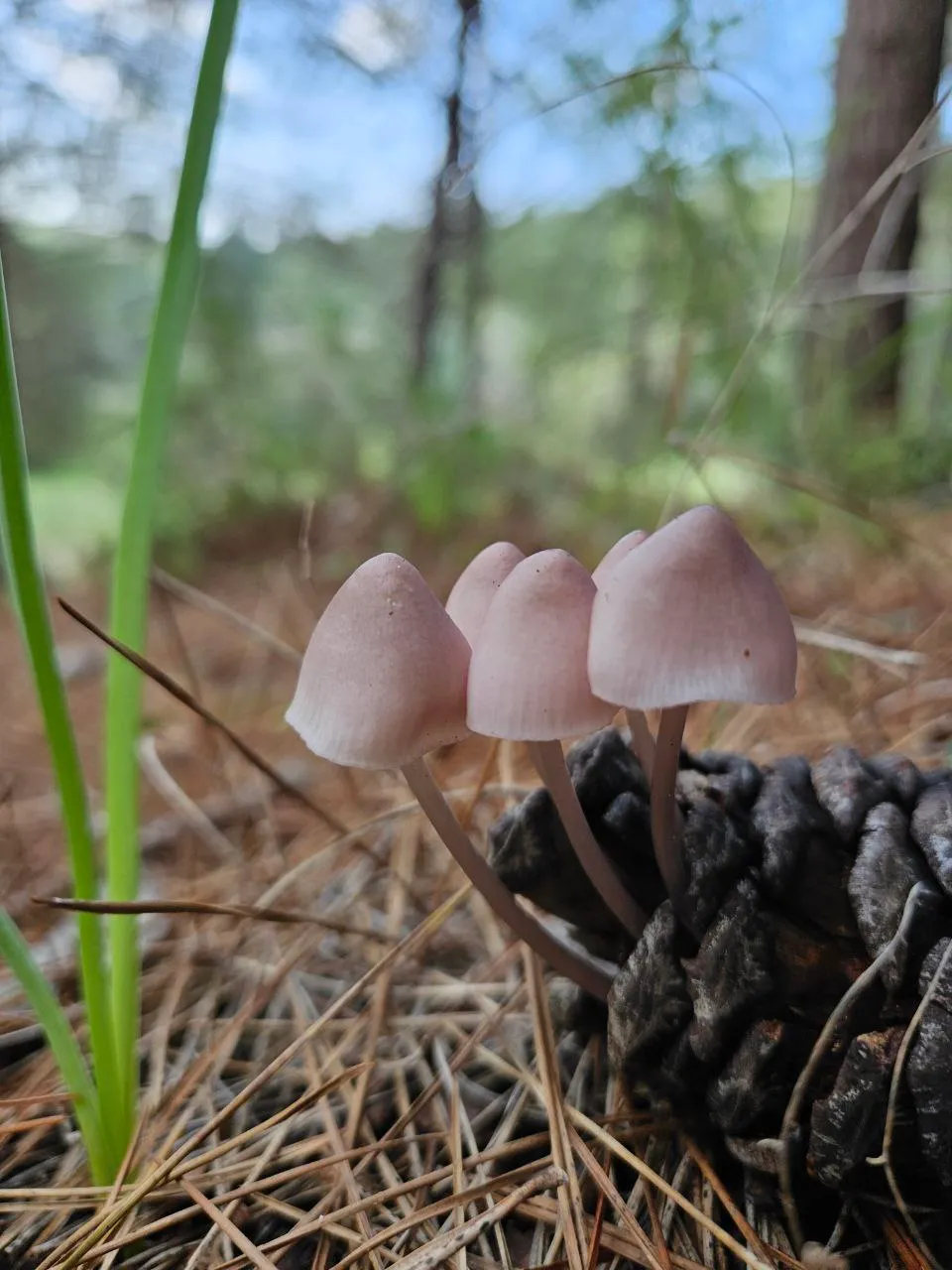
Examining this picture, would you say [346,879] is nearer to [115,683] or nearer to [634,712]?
[115,683]

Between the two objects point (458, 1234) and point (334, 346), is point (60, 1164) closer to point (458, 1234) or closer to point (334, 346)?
point (458, 1234)

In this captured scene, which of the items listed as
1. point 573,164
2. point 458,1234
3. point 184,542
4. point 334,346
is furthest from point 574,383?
point 458,1234

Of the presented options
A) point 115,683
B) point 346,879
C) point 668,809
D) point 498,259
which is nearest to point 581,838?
point 668,809

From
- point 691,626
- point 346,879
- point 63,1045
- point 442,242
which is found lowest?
point 346,879

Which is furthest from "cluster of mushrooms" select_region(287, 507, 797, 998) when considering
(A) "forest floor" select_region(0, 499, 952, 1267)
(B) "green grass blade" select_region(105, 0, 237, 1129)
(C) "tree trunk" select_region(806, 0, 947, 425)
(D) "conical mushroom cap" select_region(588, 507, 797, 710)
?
(C) "tree trunk" select_region(806, 0, 947, 425)

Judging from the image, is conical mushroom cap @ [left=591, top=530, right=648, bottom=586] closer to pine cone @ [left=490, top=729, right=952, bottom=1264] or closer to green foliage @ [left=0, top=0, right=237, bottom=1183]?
pine cone @ [left=490, top=729, right=952, bottom=1264]
